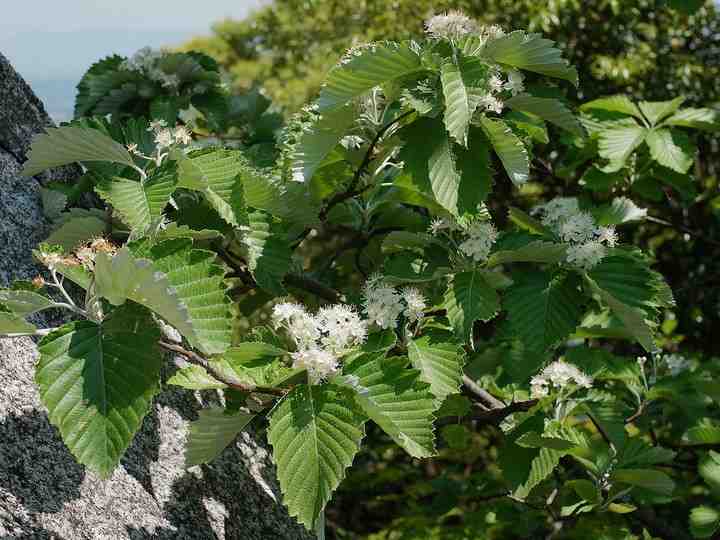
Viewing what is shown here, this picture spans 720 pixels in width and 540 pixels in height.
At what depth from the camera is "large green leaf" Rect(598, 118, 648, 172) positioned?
2184 mm

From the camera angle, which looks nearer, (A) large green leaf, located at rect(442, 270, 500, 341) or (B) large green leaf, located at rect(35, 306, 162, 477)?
(B) large green leaf, located at rect(35, 306, 162, 477)

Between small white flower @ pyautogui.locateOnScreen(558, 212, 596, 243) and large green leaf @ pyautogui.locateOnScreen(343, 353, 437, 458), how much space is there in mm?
502

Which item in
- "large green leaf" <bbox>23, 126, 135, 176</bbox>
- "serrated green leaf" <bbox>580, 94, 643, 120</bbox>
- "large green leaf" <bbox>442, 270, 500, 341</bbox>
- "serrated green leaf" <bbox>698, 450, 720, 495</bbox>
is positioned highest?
"large green leaf" <bbox>23, 126, 135, 176</bbox>

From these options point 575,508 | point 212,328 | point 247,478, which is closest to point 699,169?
point 575,508

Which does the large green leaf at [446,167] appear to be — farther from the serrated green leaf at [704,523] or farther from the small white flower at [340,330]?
the serrated green leaf at [704,523]

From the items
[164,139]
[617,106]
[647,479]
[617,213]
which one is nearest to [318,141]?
[164,139]

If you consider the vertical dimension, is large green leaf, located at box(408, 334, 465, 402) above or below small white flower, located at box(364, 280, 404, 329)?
below

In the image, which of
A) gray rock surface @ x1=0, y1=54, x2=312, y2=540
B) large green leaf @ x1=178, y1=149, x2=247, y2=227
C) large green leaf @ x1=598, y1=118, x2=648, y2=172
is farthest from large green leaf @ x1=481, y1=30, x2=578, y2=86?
gray rock surface @ x1=0, y1=54, x2=312, y2=540

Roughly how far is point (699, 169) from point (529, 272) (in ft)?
9.95

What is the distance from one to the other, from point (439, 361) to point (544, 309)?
0.75 feet

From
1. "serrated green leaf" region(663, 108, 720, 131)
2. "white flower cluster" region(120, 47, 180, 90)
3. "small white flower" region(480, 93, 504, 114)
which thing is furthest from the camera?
"serrated green leaf" region(663, 108, 720, 131)

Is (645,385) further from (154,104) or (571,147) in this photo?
(154,104)

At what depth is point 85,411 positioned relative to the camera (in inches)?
44.5

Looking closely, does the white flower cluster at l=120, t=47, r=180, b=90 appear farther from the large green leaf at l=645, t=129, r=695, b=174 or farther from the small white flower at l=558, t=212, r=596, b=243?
the large green leaf at l=645, t=129, r=695, b=174
